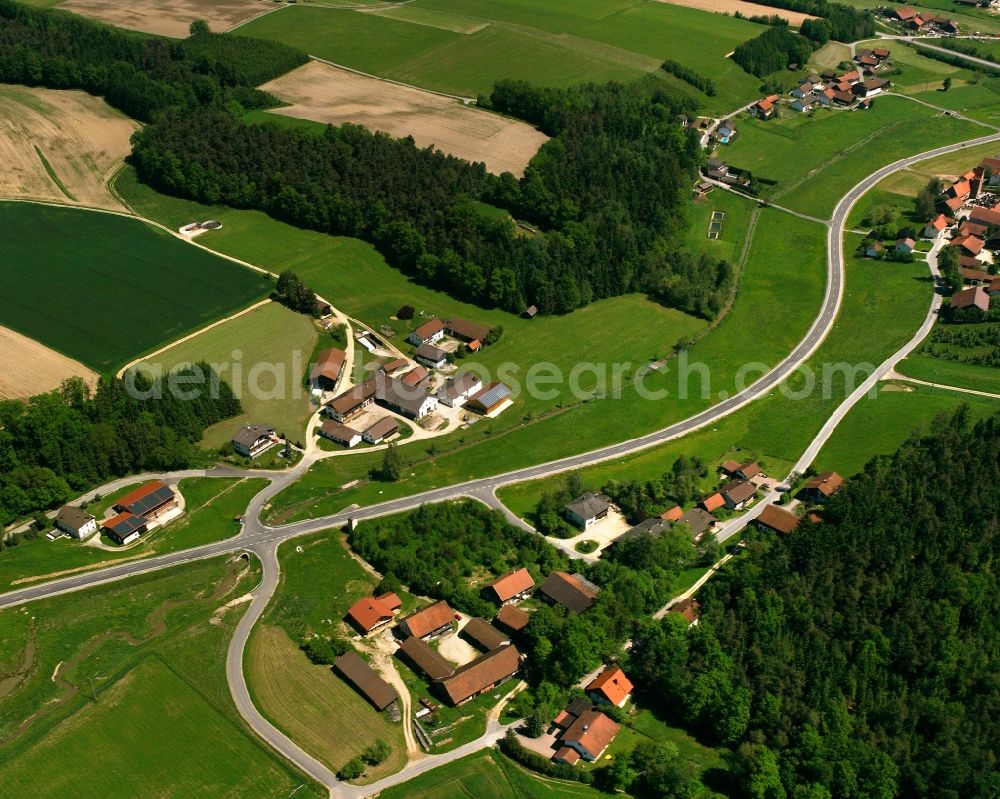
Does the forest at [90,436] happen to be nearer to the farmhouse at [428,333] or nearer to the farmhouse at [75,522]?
the farmhouse at [75,522]

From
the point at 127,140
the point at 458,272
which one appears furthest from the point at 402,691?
the point at 127,140

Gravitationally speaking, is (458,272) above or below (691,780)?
above

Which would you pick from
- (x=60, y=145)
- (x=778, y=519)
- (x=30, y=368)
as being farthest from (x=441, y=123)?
(x=778, y=519)

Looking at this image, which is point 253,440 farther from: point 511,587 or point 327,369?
point 511,587

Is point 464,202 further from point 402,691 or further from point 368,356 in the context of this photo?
point 402,691

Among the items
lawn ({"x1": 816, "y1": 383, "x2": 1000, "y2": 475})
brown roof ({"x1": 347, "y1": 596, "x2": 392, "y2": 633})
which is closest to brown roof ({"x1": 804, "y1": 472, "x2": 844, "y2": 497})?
lawn ({"x1": 816, "y1": 383, "x2": 1000, "y2": 475})

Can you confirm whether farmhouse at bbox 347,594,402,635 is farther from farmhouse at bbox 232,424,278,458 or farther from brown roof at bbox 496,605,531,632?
farmhouse at bbox 232,424,278,458
